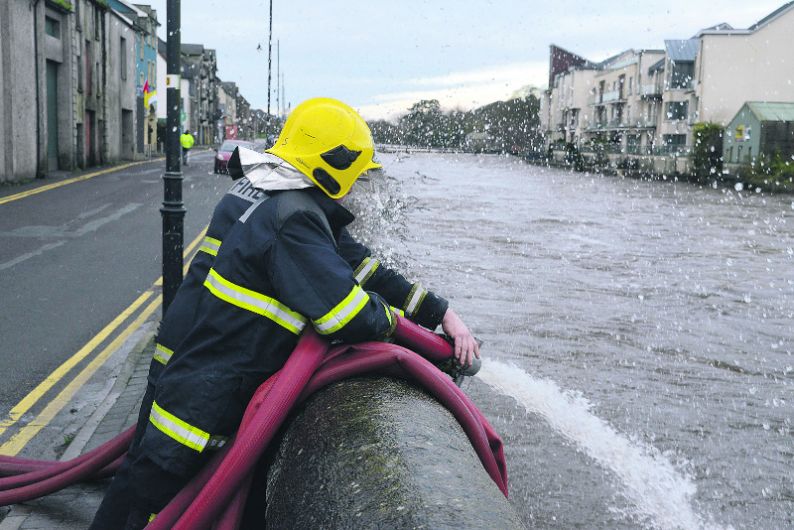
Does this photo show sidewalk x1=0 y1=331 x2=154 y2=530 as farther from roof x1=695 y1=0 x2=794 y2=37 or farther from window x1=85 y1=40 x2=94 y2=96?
roof x1=695 y1=0 x2=794 y2=37

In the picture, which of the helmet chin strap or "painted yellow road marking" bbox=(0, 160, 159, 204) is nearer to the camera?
the helmet chin strap

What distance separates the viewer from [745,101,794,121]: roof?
172 feet

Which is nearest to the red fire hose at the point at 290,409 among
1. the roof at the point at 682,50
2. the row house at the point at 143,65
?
the row house at the point at 143,65

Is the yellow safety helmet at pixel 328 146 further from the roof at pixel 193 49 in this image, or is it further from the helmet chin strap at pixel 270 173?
the roof at pixel 193 49

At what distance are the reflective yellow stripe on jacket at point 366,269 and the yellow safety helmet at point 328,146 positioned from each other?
0.56 m

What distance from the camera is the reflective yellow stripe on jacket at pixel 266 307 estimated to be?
105 inches

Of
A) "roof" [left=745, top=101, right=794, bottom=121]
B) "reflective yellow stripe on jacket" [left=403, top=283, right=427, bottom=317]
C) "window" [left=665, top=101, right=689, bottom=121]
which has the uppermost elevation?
"window" [left=665, top=101, right=689, bottom=121]

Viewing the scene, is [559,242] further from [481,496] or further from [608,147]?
[608,147]

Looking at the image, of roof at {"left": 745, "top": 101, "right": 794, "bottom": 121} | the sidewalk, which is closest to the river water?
the sidewalk

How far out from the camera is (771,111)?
5369cm

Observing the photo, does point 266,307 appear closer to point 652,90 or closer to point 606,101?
point 652,90

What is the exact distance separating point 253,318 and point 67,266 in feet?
36.6

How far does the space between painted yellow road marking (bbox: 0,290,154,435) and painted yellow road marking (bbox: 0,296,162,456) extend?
14 centimetres

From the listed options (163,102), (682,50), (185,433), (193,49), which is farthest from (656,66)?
(185,433)
